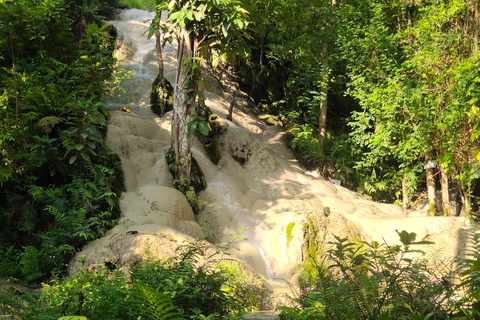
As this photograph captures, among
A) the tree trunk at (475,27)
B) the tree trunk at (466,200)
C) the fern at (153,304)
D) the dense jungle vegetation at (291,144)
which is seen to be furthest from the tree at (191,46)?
the tree trunk at (466,200)

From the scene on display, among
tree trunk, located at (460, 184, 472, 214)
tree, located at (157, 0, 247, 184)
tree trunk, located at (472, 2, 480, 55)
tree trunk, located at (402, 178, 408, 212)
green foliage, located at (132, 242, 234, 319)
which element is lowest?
tree trunk, located at (402, 178, 408, 212)

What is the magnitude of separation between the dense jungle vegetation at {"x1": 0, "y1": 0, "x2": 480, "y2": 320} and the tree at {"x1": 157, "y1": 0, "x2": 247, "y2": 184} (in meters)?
0.10

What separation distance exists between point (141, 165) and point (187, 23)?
12.2ft

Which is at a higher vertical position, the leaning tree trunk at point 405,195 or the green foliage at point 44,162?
the green foliage at point 44,162

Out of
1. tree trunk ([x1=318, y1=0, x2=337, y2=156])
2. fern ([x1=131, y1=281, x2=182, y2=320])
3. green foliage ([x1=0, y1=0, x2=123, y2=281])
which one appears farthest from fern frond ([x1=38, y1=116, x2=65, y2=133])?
tree trunk ([x1=318, y1=0, x2=337, y2=156])

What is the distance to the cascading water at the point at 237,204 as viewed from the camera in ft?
29.3

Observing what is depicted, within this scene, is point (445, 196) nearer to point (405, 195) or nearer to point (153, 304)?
point (405, 195)

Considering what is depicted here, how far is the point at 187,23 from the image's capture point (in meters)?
9.48

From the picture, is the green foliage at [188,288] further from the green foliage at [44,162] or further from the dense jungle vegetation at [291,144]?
the green foliage at [44,162]

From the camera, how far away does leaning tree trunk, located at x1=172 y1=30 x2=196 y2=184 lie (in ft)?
31.7

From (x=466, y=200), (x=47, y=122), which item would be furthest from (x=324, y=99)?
(x=47, y=122)

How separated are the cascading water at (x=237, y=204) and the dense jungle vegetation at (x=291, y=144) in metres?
0.59

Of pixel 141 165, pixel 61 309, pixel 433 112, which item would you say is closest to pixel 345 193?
pixel 433 112

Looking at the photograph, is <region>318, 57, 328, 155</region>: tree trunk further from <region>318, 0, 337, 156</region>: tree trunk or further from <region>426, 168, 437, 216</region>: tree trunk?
<region>426, 168, 437, 216</region>: tree trunk
